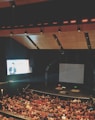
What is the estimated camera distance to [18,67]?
55.8ft

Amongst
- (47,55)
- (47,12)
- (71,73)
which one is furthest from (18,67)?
(47,12)

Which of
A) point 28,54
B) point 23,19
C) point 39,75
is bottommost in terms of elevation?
point 39,75

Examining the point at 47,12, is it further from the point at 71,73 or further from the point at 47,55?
the point at 71,73

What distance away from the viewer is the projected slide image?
16203mm

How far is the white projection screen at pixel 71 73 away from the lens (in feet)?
56.6

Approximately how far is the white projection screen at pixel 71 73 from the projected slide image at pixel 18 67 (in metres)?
2.77

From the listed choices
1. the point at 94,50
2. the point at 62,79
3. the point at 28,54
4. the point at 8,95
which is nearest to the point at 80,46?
the point at 94,50

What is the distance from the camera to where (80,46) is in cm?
1594

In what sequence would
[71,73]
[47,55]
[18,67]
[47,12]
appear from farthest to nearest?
1. [47,55]
2. [71,73]
3. [18,67]
4. [47,12]

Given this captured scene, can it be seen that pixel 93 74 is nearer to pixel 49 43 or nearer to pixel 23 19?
pixel 49 43

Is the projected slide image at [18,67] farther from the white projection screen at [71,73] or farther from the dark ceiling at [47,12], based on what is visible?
the dark ceiling at [47,12]

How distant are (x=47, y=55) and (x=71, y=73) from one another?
2.60 metres

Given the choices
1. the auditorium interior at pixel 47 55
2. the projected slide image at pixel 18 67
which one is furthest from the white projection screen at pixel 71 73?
the projected slide image at pixel 18 67

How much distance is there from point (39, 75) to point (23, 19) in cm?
664
